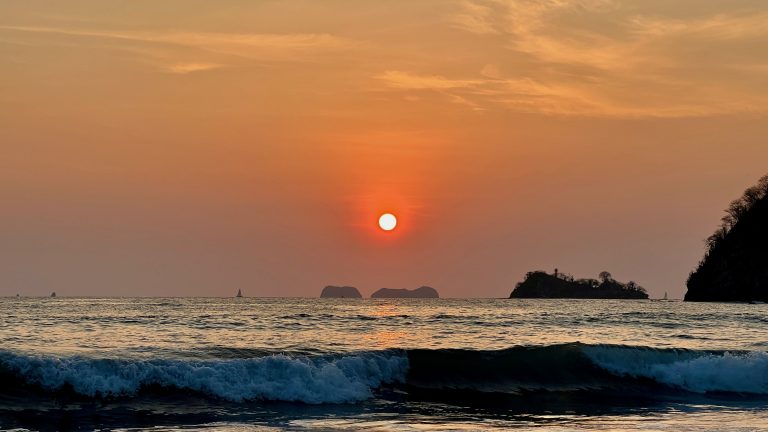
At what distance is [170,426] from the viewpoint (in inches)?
930

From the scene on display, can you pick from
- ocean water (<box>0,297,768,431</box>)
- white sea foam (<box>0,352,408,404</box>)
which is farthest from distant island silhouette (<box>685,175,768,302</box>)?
white sea foam (<box>0,352,408,404</box>)

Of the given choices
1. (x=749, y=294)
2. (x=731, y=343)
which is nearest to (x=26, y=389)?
(x=731, y=343)

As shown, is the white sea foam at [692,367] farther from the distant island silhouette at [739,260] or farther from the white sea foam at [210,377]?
the distant island silhouette at [739,260]

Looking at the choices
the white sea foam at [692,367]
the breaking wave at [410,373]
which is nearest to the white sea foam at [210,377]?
the breaking wave at [410,373]

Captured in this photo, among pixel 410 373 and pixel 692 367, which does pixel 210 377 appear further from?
pixel 692 367

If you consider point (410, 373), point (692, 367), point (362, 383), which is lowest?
point (362, 383)

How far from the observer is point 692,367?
3544cm

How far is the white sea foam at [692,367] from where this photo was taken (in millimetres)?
34344

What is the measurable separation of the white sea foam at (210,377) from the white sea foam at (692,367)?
11144 mm

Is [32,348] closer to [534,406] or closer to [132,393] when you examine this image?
[132,393]

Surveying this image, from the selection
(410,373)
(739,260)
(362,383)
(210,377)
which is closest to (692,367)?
(410,373)

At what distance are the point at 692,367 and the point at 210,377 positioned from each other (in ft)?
61.8

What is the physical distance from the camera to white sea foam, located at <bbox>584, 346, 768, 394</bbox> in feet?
113

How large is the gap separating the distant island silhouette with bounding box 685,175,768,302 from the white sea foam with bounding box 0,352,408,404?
123 metres
